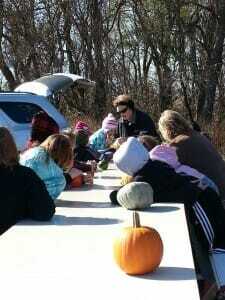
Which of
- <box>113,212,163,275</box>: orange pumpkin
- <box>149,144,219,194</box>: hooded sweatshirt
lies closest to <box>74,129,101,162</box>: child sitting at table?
<box>149,144,219,194</box>: hooded sweatshirt

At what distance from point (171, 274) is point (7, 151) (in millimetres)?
1710

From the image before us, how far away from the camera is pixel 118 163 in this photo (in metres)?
4.52

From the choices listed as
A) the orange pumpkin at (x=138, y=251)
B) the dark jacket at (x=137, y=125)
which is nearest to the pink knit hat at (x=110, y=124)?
the dark jacket at (x=137, y=125)

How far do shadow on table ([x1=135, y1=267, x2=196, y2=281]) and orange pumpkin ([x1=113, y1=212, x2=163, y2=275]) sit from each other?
1.2 inches

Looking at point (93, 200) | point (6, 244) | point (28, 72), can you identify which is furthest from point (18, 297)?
point (28, 72)

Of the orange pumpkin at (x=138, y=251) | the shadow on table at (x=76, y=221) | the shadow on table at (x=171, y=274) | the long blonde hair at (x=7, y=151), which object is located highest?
the long blonde hair at (x=7, y=151)

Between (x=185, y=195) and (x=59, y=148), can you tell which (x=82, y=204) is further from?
(x=185, y=195)

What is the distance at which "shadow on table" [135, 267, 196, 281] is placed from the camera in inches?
110

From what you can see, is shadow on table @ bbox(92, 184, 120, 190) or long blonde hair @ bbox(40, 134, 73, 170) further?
shadow on table @ bbox(92, 184, 120, 190)

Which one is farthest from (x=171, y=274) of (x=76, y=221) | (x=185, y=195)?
(x=185, y=195)

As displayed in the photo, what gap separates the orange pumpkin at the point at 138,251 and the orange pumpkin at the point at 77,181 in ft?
8.31

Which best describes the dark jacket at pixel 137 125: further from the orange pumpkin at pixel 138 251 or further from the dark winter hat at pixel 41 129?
the orange pumpkin at pixel 138 251

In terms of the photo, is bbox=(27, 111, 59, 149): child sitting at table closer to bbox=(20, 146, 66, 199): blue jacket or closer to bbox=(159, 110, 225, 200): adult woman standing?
bbox=(159, 110, 225, 200): adult woman standing

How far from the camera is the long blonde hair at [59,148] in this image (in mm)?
4805
